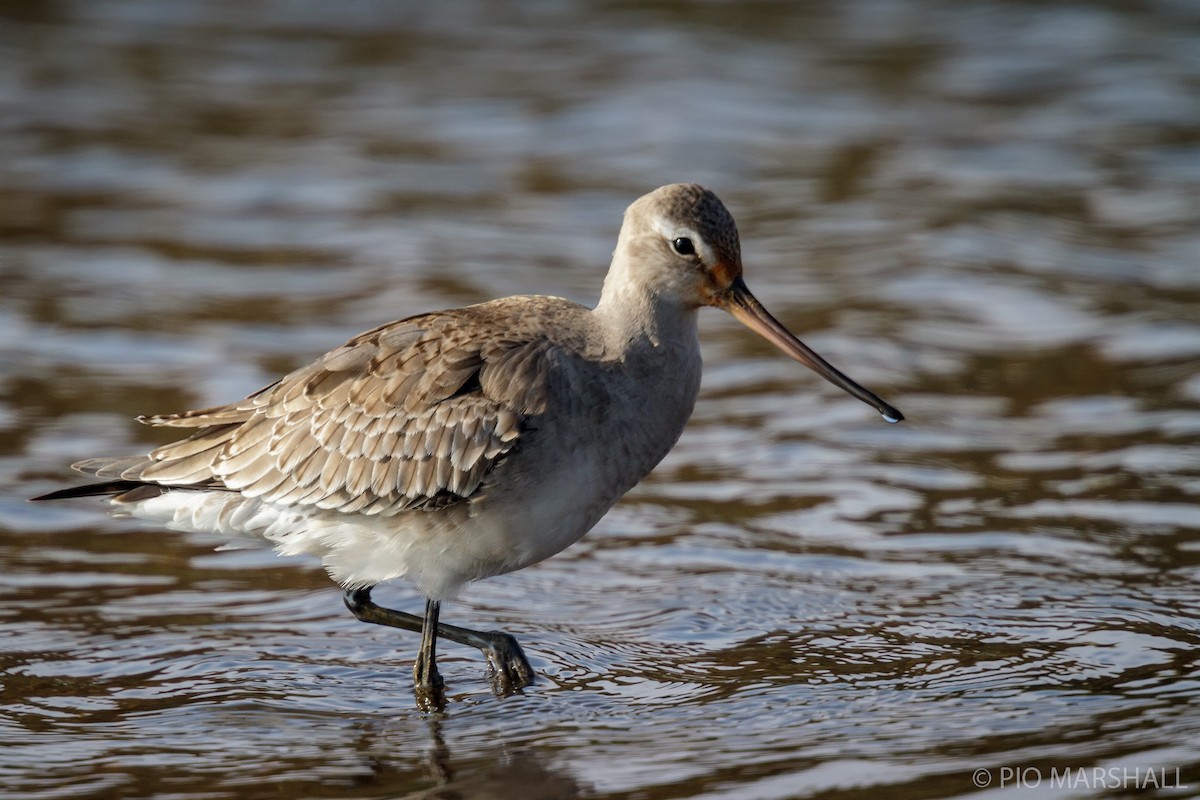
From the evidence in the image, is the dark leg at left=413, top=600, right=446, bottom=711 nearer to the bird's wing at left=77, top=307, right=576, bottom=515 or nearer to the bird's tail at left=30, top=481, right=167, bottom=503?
the bird's wing at left=77, top=307, right=576, bottom=515

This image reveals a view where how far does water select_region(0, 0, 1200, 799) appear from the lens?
19.3 ft

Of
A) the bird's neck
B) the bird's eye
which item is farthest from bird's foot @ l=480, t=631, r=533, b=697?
the bird's eye

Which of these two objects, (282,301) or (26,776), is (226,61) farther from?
(26,776)

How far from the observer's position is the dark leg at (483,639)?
6395 millimetres

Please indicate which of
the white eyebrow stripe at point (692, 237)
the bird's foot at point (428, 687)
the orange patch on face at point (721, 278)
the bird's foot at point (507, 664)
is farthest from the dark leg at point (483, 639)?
the white eyebrow stripe at point (692, 237)

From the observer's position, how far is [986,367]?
32.2ft

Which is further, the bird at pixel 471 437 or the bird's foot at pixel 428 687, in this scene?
the bird's foot at pixel 428 687

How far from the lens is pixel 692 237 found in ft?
20.9

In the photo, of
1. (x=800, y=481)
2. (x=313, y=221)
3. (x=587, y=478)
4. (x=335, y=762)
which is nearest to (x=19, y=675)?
(x=335, y=762)

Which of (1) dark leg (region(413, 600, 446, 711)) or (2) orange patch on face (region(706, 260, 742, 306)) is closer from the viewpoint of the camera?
(1) dark leg (region(413, 600, 446, 711))

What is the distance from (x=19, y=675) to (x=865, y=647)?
3.23 meters

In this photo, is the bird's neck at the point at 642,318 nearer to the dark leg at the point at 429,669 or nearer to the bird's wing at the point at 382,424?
the bird's wing at the point at 382,424

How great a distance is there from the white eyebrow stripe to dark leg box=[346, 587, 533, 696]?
5.28 ft

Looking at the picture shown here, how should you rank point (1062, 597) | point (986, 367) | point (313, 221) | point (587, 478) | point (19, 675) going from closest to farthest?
point (587, 478), point (19, 675), point (1062, 597), point (986, 367), point (313, 221)
